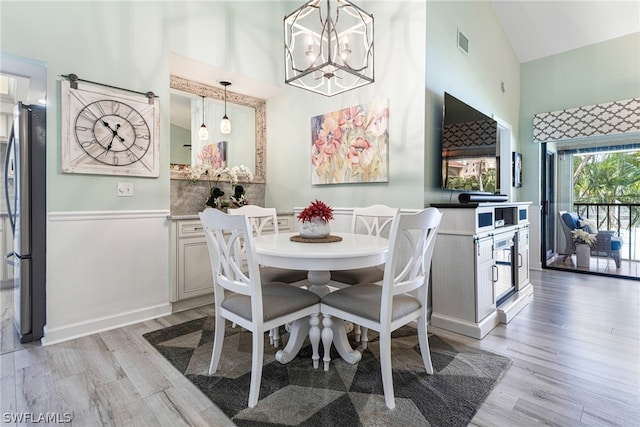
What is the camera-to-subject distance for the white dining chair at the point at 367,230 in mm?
2289

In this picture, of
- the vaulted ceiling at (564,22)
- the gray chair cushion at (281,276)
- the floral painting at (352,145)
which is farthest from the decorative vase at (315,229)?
the vaulted ceiling at (564,22)

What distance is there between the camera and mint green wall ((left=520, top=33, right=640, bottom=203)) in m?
4.08

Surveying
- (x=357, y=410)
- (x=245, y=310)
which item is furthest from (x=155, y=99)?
(x=357, y=410)

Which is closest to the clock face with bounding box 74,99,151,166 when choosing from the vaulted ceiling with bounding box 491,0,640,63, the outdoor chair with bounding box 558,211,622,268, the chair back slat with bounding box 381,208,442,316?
the chair back slat with bounding box 381,208,442,316

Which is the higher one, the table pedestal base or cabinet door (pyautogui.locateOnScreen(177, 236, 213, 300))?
cabinet door (pyautogui.locateOnScreen(177, 236, 213, 300))

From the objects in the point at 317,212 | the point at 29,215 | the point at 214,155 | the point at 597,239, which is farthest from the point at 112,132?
the point at 597,239

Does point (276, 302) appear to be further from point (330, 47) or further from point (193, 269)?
point (193, 269)

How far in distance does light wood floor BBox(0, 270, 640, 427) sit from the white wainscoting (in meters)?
0.15

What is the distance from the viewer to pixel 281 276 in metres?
2.31

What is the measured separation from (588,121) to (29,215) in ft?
20.4

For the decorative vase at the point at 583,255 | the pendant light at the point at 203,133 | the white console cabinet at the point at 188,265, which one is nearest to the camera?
the white console cabinet at the point at 188,265

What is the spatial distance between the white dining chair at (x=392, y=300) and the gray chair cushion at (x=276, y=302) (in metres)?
0.13

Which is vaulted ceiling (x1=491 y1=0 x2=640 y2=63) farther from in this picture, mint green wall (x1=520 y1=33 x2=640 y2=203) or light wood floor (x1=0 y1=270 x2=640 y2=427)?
light wood floor (x1=0 y1=270 x2=640 y2=427)

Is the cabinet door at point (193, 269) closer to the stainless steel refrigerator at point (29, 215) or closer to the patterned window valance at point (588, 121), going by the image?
the stainless steel refrigerator at point (29, 215)
